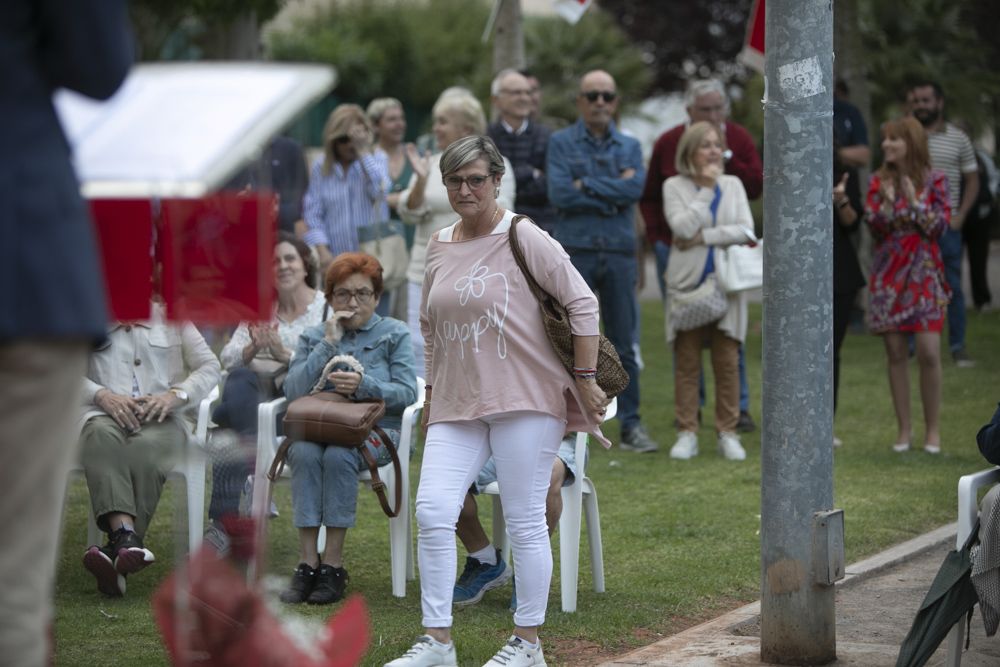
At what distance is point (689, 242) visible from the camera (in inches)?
373

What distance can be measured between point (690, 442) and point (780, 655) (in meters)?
4.45

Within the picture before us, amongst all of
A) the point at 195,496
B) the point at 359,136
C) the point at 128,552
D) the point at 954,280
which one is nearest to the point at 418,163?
the point at 359,136

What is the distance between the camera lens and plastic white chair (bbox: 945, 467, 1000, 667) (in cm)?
484

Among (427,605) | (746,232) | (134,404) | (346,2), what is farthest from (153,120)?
(346,2)

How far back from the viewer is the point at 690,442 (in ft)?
31.8

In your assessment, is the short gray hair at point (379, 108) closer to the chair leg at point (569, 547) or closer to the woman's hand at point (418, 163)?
the woman's hand at point (418, 163)

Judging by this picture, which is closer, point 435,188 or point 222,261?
point 222,261

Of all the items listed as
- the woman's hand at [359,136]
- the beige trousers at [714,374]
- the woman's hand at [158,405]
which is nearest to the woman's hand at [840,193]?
the beige trousers at [714,374]

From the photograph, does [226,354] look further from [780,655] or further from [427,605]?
[780,655]

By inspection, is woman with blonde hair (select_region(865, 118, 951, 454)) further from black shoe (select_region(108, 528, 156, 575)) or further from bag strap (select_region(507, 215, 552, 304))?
black shoe (select_region(108, 528, 156, 575))

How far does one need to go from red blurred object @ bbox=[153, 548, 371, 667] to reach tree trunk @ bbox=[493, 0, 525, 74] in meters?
10.8

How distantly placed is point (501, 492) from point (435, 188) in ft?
14.2

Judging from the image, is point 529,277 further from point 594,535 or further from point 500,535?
point 500,535

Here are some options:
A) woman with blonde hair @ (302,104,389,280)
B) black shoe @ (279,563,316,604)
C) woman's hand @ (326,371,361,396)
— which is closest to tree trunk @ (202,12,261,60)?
woman with blonde hair @ (302,104,389,280)
